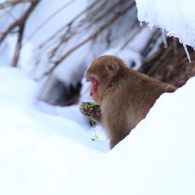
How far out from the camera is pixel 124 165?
1773mm

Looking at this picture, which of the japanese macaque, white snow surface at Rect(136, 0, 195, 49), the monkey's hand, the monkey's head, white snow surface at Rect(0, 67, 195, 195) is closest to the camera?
white snow surface at Rect(0, 67, 195, 195)

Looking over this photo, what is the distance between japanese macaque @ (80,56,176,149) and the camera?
2.86 m

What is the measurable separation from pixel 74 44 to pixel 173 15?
3.83 meters

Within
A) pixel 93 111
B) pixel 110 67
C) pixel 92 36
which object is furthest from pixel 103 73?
pixel 92 36

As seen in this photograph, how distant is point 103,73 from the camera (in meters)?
3.16

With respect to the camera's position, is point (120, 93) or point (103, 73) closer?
point (120, 93)

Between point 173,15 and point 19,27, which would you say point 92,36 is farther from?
point 173,15

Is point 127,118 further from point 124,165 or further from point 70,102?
point 70,102

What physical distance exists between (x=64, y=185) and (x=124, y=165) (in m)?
0.28

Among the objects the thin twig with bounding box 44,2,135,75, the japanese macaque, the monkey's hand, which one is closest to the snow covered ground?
the japanese macaque

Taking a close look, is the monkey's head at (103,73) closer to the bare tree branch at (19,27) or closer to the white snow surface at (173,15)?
the white snow surface at (173,15)

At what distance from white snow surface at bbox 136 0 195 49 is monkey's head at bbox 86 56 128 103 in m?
0.58

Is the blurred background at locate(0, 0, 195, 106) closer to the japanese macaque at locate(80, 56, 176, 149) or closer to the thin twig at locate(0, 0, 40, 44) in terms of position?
the thin twig at locate(0, 0, 40, 44)

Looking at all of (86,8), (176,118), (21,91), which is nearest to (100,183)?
(176,118)
